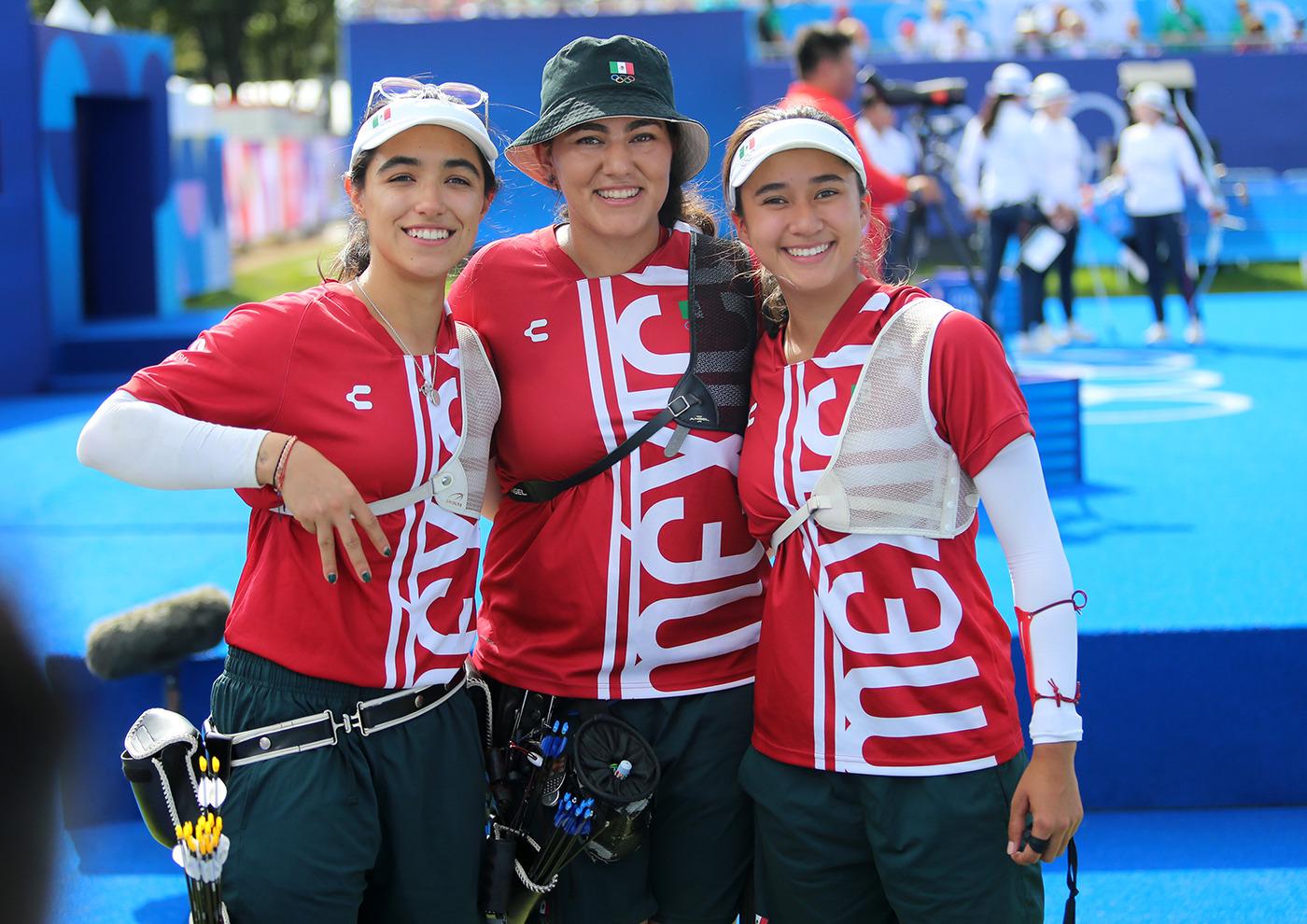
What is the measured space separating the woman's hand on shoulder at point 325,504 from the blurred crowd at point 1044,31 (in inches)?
577

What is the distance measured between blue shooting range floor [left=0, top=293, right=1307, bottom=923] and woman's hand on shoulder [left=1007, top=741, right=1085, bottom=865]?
136 cm

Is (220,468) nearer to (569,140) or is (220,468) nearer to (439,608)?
(439,608)

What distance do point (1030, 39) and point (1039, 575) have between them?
645 inches

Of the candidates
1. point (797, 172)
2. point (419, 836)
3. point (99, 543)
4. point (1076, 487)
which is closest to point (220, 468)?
point (419, 836)

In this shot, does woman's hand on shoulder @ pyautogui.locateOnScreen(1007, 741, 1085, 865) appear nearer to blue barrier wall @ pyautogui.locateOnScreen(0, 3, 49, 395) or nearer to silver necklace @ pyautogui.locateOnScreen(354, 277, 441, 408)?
silver necklace @ pyautogui.locateOnScreen(354, 277, 441, 408)

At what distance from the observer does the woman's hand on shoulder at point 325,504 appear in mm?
2039

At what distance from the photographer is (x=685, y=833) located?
2.50 metres

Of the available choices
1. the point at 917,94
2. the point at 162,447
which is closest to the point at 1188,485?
the point at 917,94

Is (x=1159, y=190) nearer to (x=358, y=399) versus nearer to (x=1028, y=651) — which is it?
(x=1028, y=651)

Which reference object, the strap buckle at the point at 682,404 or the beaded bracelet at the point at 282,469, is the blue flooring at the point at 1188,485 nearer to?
the strap buckle at the point at 682,404

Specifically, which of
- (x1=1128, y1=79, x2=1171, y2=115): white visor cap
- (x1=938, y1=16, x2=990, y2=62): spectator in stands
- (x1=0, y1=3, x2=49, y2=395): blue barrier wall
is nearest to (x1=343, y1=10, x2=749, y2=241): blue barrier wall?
(x1=0, y1=3, x2=49, y2=395): blue barrier wall

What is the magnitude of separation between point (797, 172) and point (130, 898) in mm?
2577

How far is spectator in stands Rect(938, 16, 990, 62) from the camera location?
1698 cm

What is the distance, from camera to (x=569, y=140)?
97.2 inches
